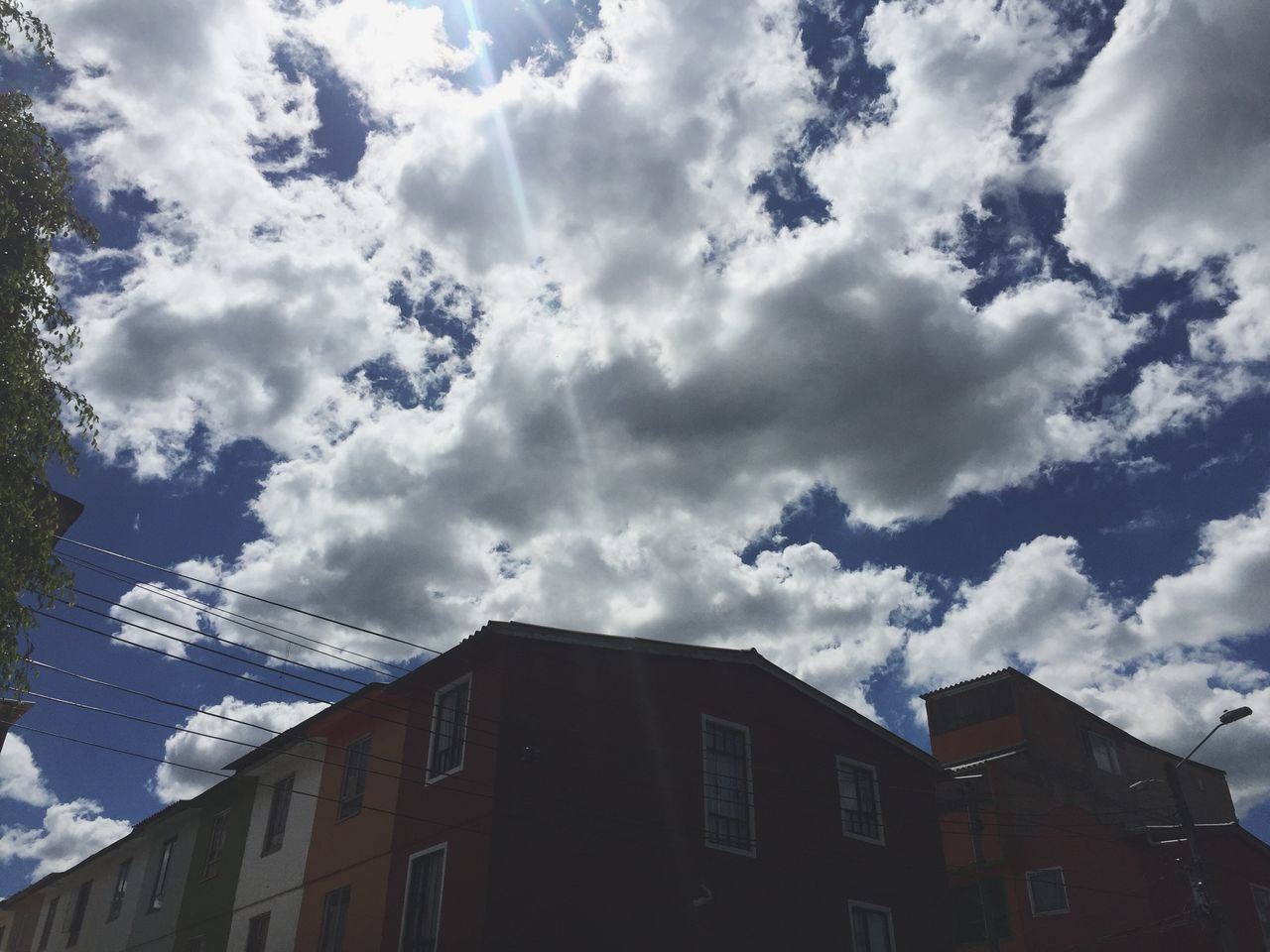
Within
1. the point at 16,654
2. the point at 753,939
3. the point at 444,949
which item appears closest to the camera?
the point at 16,654

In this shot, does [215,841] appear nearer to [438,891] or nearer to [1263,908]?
[438,891]

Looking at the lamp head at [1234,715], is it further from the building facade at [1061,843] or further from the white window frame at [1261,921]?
the white window frame at [1261,921]

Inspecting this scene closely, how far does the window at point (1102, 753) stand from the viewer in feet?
127

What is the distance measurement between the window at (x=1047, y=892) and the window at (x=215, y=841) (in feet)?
82.4

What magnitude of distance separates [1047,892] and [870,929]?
1224 centimetres

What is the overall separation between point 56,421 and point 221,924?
19222 mm

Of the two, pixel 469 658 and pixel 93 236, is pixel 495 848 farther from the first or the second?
pixel 93 236

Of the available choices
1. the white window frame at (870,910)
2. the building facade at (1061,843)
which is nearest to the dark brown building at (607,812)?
the white window frame at (870,910)

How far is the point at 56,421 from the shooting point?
12.2 m

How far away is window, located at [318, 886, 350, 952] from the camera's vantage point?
21094 millimetres

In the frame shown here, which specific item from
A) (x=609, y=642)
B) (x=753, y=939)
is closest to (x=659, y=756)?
(x=609, y=642)

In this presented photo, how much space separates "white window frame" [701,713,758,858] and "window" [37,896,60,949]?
28.9 meters

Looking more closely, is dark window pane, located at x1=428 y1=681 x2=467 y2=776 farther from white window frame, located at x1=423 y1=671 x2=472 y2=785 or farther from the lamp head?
the lamp head

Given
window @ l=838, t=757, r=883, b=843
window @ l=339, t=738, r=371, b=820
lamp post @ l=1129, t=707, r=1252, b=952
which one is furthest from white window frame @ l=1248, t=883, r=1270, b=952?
window @ l=339, t=738, r=371, b=820
